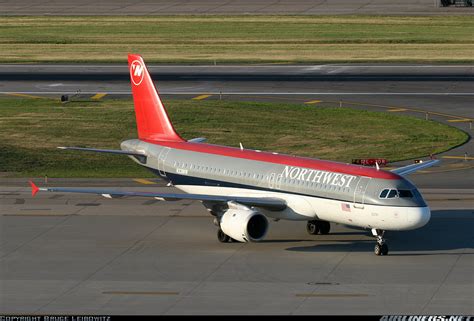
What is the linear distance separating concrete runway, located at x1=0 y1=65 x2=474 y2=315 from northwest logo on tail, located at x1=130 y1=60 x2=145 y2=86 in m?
7.02

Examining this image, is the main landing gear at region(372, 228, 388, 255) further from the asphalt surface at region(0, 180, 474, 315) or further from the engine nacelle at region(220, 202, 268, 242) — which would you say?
the engine nacelle at region(220, 202, 268, 242)

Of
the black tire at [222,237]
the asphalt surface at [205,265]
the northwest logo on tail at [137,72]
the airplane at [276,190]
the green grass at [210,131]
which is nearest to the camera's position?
the asphalt surface at [205,265]

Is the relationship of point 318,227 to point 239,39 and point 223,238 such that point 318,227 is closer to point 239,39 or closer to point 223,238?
point 223,238

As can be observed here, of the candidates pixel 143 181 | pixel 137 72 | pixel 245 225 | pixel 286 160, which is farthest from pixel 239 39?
pixel 245 225

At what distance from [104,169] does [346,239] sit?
2521 cm

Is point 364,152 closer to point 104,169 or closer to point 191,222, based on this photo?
point 104,169

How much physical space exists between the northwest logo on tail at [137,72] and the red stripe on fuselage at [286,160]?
3.47 metres

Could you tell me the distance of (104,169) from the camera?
75.2 meters

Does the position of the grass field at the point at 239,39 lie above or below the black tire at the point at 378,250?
above

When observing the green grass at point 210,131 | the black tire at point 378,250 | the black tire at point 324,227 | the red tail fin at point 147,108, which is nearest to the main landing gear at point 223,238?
the black tire at point 324,227

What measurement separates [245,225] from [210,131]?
3606cm

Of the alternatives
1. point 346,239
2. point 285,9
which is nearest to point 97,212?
point 346,239

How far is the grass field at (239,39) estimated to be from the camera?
127812 mm

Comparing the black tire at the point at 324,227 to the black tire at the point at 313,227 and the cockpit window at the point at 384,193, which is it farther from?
the cockpit window at the point at 384,193
